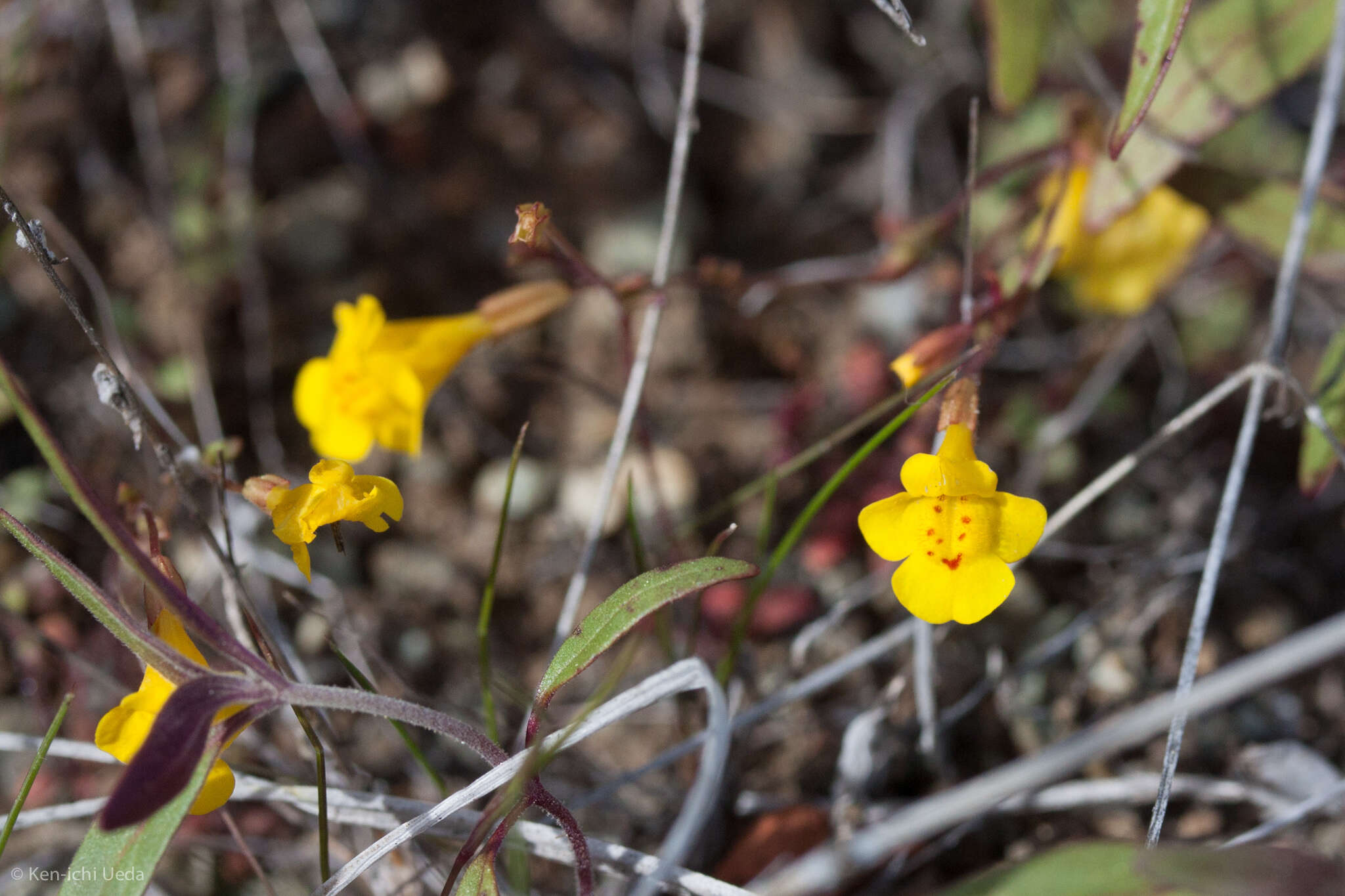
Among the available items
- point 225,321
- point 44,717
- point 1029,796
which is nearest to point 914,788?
point 1029,796

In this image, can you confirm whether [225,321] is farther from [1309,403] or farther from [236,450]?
[1309,403]

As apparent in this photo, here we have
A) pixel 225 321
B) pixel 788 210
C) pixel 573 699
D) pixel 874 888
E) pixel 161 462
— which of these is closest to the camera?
pixel 161 462

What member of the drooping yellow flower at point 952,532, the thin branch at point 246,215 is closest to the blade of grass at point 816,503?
the drooping yellow flower at point 952,532

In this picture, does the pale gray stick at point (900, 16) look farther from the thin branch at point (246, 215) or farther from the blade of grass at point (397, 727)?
the thin branch at point (246, 215)

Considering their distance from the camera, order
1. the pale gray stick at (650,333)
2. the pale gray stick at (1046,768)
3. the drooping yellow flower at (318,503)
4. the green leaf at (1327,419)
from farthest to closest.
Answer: the pale gray stick at (650,333) < the green leaf at (1327,419) < the drooping yellow flower at (318,503) < the pale gray stick at (1046,768)

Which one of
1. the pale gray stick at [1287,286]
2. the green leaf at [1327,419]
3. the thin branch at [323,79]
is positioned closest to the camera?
the pale gray stick at [1287,286]

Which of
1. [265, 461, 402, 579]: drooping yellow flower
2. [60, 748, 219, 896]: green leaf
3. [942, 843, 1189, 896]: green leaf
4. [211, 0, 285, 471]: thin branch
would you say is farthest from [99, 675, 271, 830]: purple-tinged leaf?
[211, 0, 285, 471]: thin branch

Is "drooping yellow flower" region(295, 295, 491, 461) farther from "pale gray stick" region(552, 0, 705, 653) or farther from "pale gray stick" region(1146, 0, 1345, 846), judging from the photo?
"pale gray stick" region(1146, 0, 1345, 846)
